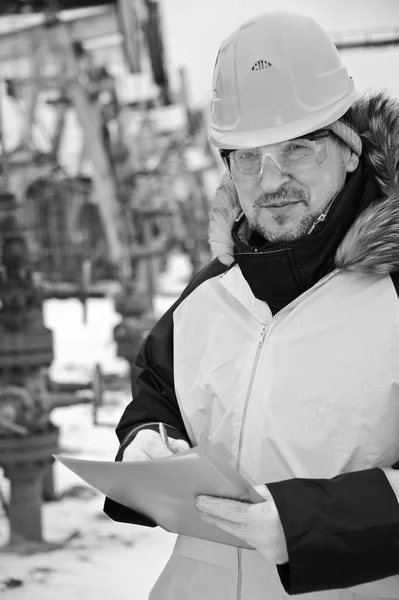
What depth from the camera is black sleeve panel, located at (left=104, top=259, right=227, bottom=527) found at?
5.14 ft

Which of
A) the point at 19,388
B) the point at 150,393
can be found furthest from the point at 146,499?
the point at 19,388

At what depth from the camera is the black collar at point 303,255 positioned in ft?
4.62

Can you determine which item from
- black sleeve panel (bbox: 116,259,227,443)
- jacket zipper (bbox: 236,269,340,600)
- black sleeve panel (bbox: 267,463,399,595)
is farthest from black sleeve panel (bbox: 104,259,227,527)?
black sleeve panel (bbox: 267,463,399,595)

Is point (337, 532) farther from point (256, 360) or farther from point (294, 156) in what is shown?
point (294, 156)

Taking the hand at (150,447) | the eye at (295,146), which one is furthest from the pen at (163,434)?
the eye at (295,146)

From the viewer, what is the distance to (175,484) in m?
1.32

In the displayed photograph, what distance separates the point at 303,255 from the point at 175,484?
44cm

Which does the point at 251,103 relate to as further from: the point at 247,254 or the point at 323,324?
the point at 323,324

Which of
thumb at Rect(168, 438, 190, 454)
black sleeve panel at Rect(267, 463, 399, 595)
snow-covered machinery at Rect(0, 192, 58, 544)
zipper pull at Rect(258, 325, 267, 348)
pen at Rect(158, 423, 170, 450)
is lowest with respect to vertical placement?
snow-covered machinery at Rect(0, 192, 58, 544)

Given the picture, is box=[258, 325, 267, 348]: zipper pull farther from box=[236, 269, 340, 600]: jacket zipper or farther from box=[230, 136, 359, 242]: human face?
box=[230, 136, 359, 242]: human face

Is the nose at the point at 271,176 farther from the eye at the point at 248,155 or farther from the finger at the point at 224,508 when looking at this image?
the finger at the point at 224,508

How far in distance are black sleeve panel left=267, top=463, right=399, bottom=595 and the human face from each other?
1.48 ft

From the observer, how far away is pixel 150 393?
1611mm

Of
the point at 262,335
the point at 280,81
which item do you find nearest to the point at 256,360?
the point at 262,335
